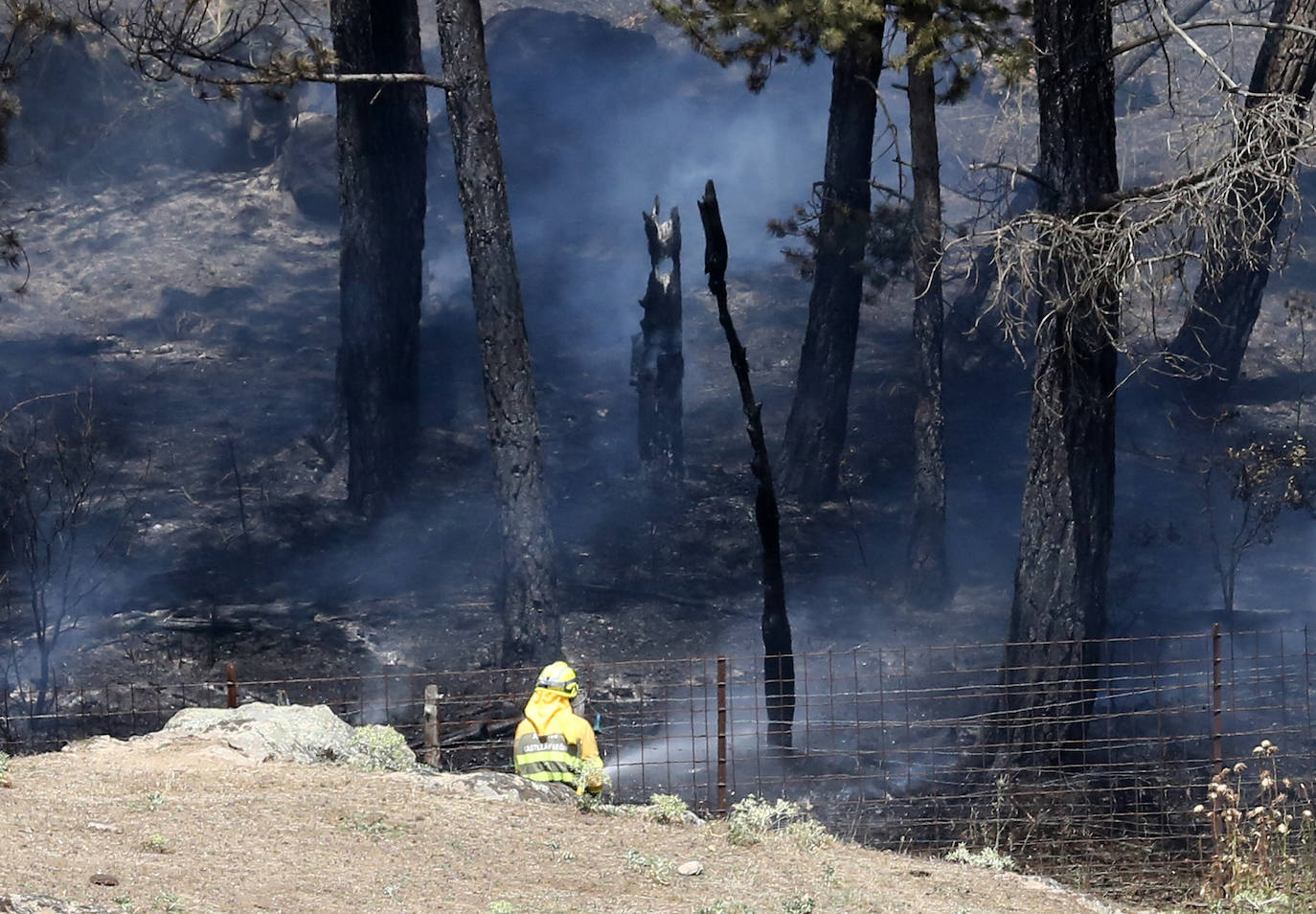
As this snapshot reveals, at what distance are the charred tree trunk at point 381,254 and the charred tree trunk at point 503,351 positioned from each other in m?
4.18

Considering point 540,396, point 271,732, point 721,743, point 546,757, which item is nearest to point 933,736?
point 721,743

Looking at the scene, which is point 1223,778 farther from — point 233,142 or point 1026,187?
point 233,142

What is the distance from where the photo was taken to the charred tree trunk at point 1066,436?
1112 cm

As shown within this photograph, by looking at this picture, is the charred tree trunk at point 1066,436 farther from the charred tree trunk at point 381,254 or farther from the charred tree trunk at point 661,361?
the charred tree trunk at point 381,254

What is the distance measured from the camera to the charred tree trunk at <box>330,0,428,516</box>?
18484mm

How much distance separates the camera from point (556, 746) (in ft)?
28.8

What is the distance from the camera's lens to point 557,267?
2680 centimetres

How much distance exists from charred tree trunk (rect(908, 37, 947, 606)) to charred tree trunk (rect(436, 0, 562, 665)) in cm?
412

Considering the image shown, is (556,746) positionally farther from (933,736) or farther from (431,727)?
(933,736)

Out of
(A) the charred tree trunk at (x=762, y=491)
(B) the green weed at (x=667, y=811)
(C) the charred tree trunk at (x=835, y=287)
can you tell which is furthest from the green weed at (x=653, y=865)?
(C) the charred tree trunk at (x=835, y=287)

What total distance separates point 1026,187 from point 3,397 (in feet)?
49.4

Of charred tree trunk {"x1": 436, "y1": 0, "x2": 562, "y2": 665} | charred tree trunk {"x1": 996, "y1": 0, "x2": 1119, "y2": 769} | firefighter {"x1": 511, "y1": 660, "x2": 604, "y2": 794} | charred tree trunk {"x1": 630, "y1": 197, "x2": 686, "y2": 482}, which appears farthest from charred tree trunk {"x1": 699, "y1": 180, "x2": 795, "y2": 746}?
charred tree trunk {"x1": 630, "y1": 197, "x2": 686, "y2": 482}

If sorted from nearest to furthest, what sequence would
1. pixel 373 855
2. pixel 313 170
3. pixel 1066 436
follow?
1. pixel 373 855
2. pixel 1066 436
3. pixel 313 170

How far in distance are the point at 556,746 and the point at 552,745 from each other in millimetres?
24
